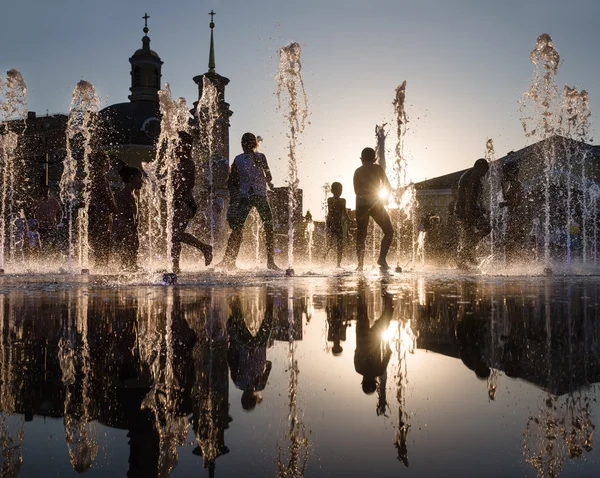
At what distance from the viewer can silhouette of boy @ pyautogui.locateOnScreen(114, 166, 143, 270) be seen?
9.88 m

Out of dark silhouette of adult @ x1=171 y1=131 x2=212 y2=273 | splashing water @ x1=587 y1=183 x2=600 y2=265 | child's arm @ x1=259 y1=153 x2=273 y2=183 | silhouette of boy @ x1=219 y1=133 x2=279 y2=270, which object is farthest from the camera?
splashing water @ x1=587 y1=183 x2=600 y2=265

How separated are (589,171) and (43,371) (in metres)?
43.5

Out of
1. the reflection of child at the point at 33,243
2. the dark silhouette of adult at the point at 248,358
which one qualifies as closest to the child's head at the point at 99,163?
the dark silhouette of adult at the point at 248,358

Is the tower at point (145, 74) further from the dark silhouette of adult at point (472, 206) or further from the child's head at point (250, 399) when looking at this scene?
the child's head at point (250, 399)

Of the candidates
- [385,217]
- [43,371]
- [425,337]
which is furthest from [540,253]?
[43,371]

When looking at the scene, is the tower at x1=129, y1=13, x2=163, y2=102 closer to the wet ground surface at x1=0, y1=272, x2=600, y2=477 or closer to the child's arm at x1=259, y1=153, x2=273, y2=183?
the child's arm at x1=259, y1=153, x2=273, y2=183

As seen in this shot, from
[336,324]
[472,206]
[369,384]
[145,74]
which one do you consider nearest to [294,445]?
[369,384]

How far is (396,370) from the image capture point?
2561 mm

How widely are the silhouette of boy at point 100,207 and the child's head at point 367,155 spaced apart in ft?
14.5

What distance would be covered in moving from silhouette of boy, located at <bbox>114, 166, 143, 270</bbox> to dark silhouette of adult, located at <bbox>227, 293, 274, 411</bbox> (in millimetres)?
6049

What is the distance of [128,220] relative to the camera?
9969 mm

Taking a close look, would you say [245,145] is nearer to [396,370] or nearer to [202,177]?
[396,370]

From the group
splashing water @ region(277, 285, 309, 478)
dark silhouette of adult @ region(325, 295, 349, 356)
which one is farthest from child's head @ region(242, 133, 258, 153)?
splashing water @ region(277, 285, 309, 478)

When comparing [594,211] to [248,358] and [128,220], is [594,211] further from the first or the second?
[248,358]
